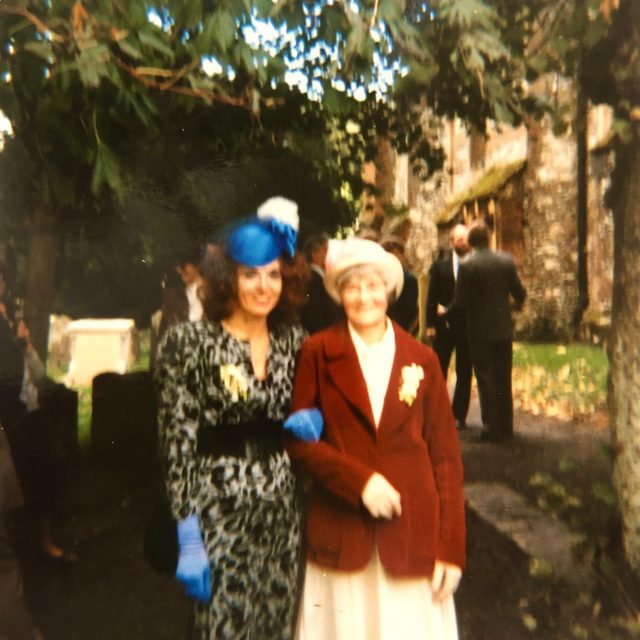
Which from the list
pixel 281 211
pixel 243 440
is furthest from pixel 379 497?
pixel 281 211

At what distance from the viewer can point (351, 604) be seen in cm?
149

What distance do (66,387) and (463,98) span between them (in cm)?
124

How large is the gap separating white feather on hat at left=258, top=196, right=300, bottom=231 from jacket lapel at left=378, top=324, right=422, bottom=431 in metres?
0.37

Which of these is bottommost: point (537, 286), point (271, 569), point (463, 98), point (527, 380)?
point (271, 569)

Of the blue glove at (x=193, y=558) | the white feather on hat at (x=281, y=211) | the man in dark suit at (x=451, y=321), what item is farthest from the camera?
the man in dark suit at (x=451, y=321)

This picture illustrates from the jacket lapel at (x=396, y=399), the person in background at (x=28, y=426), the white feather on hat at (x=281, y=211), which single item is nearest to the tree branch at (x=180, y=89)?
the white feather on hat at (x=281, y=211)

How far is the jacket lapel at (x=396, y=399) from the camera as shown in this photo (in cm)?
147

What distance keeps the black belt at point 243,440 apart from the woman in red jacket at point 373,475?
0.16 ft

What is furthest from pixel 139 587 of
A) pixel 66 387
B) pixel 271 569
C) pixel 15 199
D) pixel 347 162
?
pixel 347 162

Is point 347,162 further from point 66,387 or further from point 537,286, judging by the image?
point 66,387

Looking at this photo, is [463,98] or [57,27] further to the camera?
[463,98]

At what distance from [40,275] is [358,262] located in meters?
0.82

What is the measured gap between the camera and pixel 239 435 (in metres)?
A: 1.47

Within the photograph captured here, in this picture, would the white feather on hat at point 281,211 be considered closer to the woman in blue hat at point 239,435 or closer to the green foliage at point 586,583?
the woman in blue hat at point 239,435
